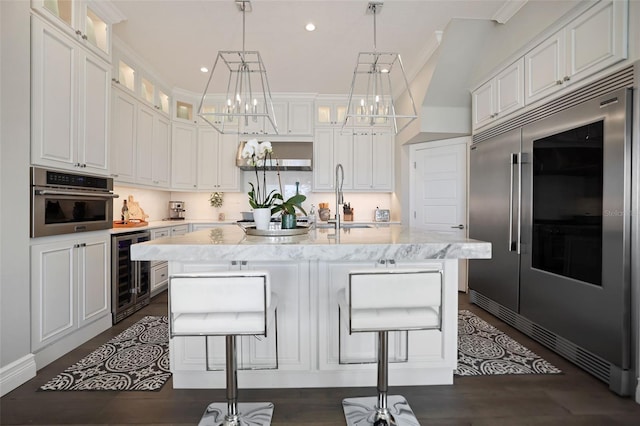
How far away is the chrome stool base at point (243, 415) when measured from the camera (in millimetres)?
1574

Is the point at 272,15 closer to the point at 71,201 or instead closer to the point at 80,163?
the point at 80,163

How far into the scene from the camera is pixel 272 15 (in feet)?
9.37

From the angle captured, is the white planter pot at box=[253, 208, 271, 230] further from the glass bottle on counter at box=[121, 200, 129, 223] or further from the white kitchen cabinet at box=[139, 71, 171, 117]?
the white kitchen cabinet at box=[139, 71, 171, 117]

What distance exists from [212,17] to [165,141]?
7.06 ft

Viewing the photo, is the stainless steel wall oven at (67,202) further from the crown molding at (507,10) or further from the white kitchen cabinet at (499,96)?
the crown molding at (507,10)

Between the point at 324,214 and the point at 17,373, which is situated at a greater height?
the point at 324,214

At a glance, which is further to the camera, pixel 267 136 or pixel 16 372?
pixel 267 136

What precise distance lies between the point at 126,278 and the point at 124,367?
1236 millimetres

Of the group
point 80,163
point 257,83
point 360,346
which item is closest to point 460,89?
point 257,83

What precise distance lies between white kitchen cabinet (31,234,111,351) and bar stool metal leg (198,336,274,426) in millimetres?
1448

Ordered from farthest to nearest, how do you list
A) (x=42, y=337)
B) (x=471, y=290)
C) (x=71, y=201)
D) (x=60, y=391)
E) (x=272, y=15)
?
1. (x=471, y=290)
2. (x=272, y=15)
3. (x=71, y=201)
4. (x=42, y=337)
5. (x=60, y=391)

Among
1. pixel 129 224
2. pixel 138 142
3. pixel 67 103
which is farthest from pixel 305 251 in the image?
pixel 138 142

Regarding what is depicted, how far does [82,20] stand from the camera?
2.51 meters

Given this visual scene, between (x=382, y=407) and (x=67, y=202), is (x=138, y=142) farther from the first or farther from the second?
(x=382, y=407)
